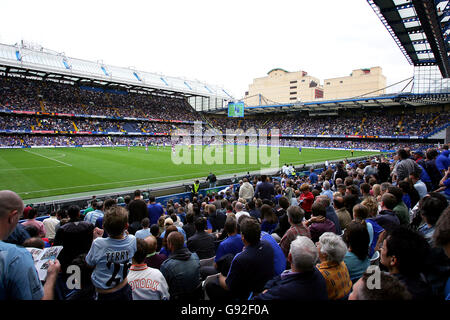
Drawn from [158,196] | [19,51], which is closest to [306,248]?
[158,196]

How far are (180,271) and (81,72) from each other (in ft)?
178

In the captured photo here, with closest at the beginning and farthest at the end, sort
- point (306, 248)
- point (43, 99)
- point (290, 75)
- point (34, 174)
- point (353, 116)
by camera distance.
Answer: point (306, 248) < point (34, 174) < point (43, 99) < point (353, 116) < point (290, 75)

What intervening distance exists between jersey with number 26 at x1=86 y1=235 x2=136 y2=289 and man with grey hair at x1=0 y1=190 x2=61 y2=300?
2.20 feet

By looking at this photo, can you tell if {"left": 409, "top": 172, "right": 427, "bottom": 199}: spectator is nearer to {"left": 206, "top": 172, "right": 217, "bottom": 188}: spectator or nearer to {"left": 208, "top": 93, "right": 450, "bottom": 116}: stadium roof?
{"left": 206, "top": 172, "right": 217, "bottom": 188}: spectator

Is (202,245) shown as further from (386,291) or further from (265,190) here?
(265,190)

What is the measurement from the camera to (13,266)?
1.83 m

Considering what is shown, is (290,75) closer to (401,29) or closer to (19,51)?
(19,51)

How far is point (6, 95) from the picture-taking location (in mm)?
44594

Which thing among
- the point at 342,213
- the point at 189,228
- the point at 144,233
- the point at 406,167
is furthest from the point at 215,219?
the point at 406,167

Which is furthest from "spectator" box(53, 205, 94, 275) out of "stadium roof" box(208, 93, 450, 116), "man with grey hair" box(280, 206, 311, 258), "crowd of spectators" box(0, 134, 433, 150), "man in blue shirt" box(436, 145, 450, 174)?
"stadium roof" box(208, 93, 450, 116)

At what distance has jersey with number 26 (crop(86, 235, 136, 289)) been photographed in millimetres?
2711

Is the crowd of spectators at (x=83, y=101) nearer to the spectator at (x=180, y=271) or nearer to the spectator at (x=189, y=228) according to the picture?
the spectator at (x=189, y=228)

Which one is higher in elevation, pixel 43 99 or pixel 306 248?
pixel 43 99
